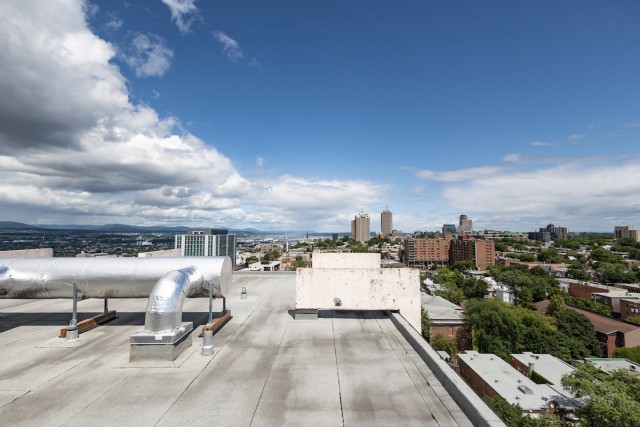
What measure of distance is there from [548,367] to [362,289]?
114 ft

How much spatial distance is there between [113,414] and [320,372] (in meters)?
4.93

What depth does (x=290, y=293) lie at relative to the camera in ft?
63.6

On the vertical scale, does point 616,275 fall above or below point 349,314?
below

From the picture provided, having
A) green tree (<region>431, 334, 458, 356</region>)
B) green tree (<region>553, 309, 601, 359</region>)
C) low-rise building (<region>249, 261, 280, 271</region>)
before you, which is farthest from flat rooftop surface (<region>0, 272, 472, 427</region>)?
green tree (<region>553, 309, 601, 359</region>)

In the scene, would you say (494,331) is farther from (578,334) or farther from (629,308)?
(629,308)

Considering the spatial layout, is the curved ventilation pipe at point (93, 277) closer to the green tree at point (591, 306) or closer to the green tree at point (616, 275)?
the green tree at point (591, 306)

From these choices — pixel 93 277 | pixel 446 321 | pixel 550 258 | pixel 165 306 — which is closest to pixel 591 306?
pixel 446 321


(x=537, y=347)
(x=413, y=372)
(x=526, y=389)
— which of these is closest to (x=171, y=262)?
(x=413, y=372)

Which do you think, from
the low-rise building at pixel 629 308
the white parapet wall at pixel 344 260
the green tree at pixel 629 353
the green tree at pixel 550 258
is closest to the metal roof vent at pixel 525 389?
the white parapet wall at pixel 344 260

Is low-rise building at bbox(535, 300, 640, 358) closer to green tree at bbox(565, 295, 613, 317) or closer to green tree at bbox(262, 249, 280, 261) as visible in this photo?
green tree at bbox(565, 295, 613, 317)

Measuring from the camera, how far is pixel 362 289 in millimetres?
Result: 13016

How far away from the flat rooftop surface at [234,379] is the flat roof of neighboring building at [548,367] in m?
30.4

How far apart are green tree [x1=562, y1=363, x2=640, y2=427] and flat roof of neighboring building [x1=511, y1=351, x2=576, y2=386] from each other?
584cm

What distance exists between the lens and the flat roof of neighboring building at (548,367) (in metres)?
31.5
